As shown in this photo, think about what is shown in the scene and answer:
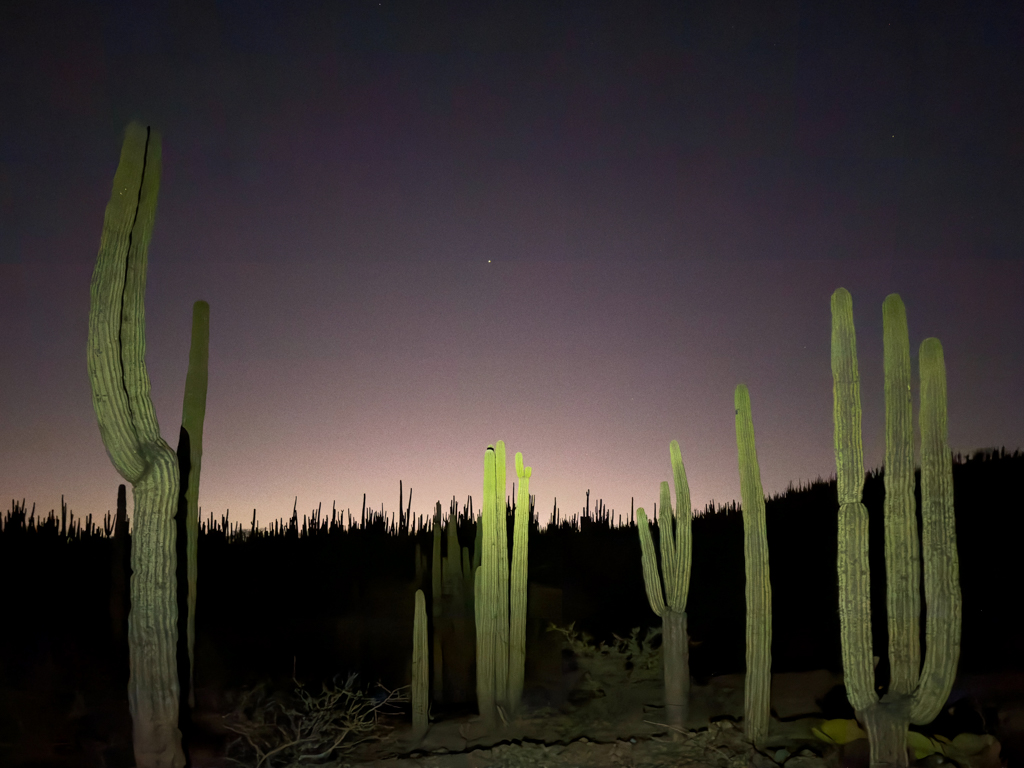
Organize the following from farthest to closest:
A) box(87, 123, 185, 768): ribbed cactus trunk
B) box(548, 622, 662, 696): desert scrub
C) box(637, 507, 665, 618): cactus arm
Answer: box(548, 622, 662, 696): desert scrub, box(637, 507, 665, 618): cactus arm, box(87, 123, 185, 768): ribbed cactus trunk

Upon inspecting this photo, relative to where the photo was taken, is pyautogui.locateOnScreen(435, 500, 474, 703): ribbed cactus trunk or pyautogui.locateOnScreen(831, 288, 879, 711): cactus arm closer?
pyautogui.locateOnScreen(831, 288, 879, 711): cactus arm

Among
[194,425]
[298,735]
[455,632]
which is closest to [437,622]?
[455,632]

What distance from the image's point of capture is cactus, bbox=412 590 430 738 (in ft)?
23.7

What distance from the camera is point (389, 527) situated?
18.6m

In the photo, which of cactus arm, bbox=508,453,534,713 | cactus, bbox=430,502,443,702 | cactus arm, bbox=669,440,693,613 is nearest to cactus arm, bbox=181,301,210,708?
cactus arm, bbox=508,453,534,713

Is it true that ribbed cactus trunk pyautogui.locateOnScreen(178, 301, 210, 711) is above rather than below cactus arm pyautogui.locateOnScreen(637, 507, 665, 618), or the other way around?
above

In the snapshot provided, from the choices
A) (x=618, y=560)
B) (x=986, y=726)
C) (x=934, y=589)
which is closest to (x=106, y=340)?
(x=934, y=589)

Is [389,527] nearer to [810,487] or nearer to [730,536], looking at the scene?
[730,536]

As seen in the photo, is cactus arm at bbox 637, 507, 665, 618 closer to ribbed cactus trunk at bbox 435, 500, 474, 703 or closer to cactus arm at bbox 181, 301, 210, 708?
ribbed cactus trunk at bbox 435, 500, 474, 703

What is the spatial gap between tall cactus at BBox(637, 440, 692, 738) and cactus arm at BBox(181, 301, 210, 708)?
4889 mm

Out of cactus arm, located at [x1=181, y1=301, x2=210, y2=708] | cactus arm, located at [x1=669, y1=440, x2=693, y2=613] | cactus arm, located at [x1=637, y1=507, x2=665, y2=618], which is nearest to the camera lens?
cactus arm, located at [x1=181, y1=301, x2=210, y2=708]

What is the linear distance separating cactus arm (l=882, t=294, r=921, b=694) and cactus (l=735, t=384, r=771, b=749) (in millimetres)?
1413

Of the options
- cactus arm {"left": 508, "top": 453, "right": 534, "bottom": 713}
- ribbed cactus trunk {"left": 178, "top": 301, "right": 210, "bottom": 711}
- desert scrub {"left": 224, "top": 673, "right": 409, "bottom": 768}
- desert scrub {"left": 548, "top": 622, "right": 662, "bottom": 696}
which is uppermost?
ribbed cactus trunk {"left": 178, "top": 301, "right": 210, "bottom": 711}

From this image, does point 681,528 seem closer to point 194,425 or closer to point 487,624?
point 487,624
